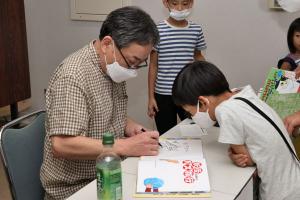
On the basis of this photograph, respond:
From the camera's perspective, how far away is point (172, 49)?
2682 millimetres

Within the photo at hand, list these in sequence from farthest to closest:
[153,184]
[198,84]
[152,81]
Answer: [152,81]
[198,84]
[153,184]

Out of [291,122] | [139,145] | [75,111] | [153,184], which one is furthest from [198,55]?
[153,184]

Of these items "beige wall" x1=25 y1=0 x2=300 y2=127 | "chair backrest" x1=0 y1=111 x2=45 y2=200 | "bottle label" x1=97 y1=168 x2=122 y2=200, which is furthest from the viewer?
"beige wall" x1=25 y1=0 x2=300 y2=127

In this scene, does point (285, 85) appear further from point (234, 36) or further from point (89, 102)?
point (234, 36)

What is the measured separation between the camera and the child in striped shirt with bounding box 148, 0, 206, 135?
2666mm

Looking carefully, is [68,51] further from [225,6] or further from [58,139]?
[58,139]

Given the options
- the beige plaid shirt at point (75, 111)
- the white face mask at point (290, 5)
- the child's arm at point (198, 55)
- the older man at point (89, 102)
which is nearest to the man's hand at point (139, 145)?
the older man at point (89, 102)

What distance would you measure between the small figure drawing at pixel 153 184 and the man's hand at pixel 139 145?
22 centimetres

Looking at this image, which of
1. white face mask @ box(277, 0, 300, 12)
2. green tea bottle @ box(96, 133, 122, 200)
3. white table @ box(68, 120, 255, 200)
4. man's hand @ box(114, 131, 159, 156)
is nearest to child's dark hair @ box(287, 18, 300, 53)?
white face mask @ box(277, 0, 300, 12)

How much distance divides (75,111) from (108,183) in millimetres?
447

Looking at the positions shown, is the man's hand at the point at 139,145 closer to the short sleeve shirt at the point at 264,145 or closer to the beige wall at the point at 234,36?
the short sleeve shirt at the point at 264,145

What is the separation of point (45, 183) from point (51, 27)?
2532 mm

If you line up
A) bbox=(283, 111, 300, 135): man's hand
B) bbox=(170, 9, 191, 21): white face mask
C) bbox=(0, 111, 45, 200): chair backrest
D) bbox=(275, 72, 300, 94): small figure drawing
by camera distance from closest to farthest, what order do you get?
bbox=(0, 111, 45, 200): chair backrest → bbox=(283, 111, 300, 135): man's hand → bbox=(275, 72, 300, 94): small figure drawing → bbox=(170, 9, 191, 21): white face mask

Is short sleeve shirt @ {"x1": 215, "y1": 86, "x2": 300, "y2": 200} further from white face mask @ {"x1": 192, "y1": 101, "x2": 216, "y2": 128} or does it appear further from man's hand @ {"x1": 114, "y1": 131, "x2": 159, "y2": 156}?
man's hand @ {"x1": 114, "y1": 131, "x2": 159, "y2": 156}
